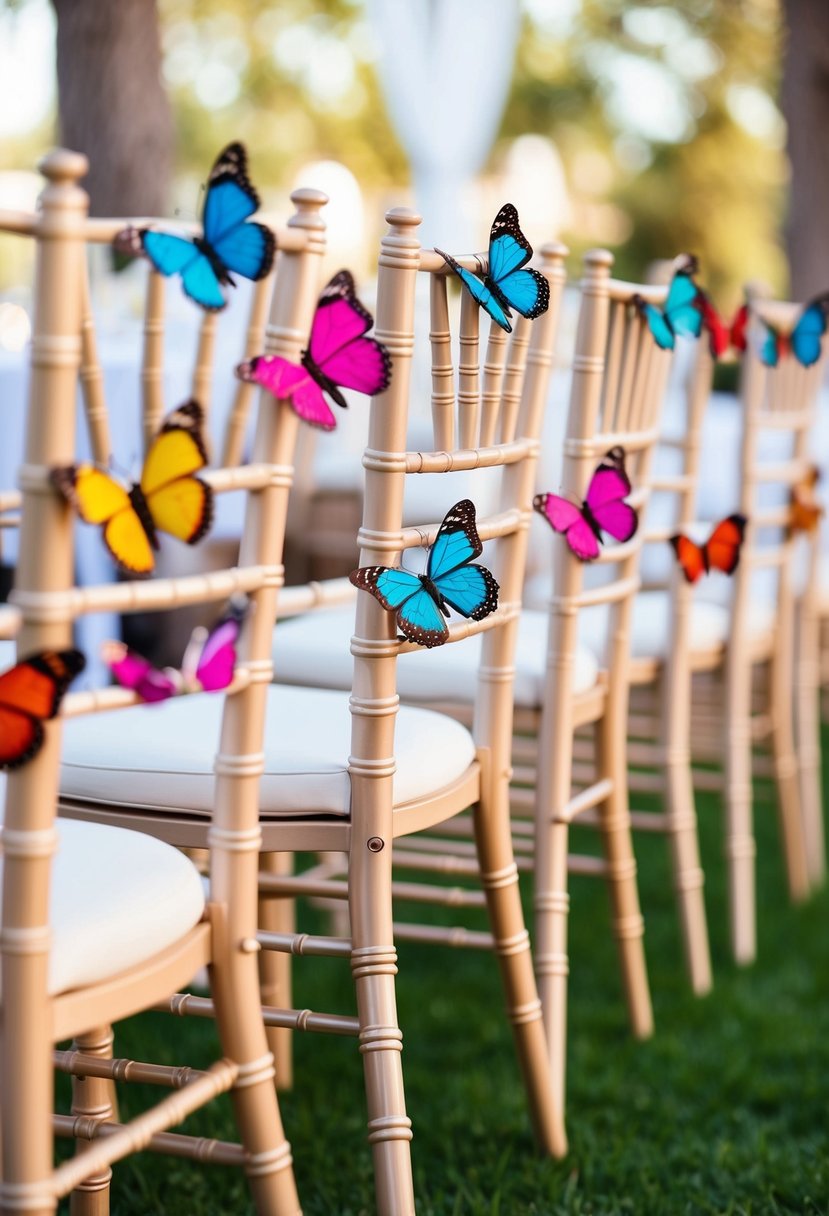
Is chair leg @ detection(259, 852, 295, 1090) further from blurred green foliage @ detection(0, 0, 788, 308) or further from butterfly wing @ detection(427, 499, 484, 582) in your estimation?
blurred green foliage @ detection(0, 0, 788, 308)

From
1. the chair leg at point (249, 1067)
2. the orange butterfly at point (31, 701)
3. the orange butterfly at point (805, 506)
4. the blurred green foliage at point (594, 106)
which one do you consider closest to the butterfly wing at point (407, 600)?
the chair leg at point (249, 1067)

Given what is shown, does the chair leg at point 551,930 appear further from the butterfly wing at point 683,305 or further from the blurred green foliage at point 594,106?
the blurred green foliage at point 594,106

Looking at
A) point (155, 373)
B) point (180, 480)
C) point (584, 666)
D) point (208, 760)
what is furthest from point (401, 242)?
point (584, 666)

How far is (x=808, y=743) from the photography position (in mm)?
2953

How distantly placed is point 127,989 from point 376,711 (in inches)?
14.0

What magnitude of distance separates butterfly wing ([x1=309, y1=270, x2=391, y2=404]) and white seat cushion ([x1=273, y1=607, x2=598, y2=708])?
2.31 feet

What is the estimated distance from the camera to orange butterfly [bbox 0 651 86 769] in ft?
2.93

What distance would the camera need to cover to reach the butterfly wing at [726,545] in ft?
6.74

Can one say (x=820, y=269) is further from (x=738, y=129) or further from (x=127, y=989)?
(x=738, y=129)

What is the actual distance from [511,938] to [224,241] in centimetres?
88

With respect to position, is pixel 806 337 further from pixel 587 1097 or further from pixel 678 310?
pixel 587 1097

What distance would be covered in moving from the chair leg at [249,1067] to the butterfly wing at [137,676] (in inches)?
8.9

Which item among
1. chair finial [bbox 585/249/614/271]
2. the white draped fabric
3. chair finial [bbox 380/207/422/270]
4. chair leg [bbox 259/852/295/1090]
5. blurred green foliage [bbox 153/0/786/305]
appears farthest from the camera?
blurred green foliage [bbox 153/0/786/305]

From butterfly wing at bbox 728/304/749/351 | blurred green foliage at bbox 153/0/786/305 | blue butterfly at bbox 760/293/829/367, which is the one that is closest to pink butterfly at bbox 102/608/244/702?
butterfly wing at bbox 728/304/749/351
